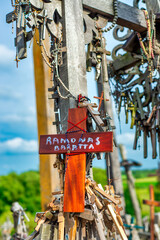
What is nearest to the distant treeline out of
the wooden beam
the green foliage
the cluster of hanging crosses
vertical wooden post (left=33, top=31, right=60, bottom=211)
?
the green foliage

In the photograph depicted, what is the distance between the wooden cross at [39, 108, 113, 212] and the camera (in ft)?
7.88

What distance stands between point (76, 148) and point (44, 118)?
740 centimetres

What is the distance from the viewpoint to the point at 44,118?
9789 millimetres

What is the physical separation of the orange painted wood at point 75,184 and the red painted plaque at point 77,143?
8 cm

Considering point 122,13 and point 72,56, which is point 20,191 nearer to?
point 122,13

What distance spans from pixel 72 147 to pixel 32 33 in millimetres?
1092

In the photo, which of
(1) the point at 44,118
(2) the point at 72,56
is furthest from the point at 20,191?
(2) the point at 72,56

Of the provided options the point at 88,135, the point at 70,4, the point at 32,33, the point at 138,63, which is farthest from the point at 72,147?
the point at 138,63

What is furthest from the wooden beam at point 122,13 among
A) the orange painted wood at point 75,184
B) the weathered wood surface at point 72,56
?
the orange painted wood at point 75,184

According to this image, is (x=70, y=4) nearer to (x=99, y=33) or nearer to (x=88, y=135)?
(x=99, y=33)

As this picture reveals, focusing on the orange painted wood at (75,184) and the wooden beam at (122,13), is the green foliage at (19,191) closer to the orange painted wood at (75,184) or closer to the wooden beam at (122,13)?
the wooden beam at (122,13)

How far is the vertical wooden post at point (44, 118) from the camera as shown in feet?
31.3

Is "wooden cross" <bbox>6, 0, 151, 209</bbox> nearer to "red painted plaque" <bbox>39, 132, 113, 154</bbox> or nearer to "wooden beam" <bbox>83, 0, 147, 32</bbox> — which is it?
"wooden beam" <bbox>83, 0, 147, 32</bbox>

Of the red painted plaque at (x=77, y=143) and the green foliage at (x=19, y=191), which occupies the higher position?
the red painted plaque at (x=77, y=143)
